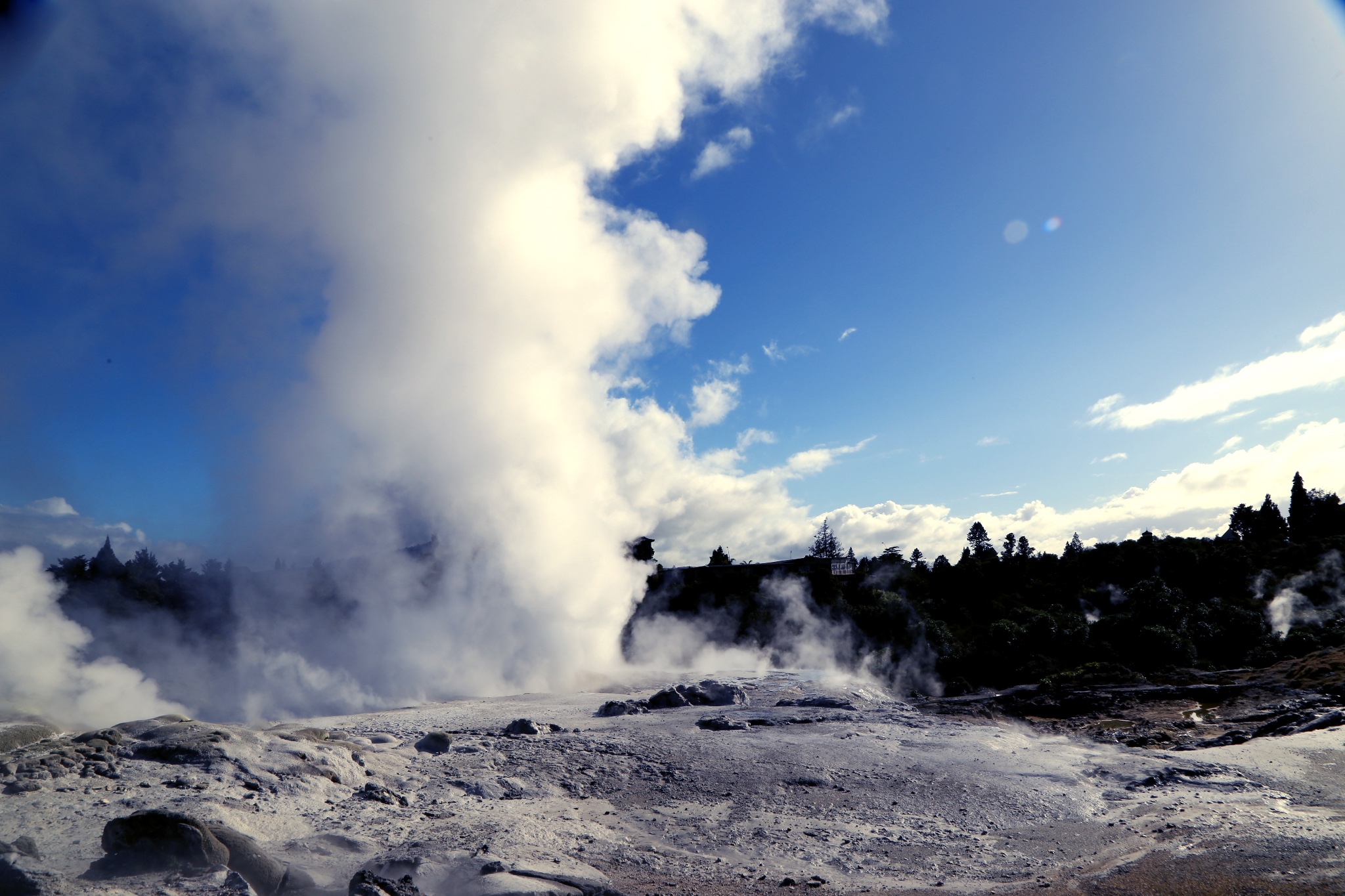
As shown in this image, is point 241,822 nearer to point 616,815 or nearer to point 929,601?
point 616,815

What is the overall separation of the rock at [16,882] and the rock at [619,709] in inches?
418

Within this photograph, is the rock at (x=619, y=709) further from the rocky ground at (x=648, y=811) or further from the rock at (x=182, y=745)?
the rock at (x=182, y=745)

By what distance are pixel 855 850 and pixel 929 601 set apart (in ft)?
111

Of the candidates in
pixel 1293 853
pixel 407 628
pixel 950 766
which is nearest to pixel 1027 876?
pixel 1293 853

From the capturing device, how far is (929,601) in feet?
126

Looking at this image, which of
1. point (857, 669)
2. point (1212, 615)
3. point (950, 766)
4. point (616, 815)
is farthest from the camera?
point (1212, 615)

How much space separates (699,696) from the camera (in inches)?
647

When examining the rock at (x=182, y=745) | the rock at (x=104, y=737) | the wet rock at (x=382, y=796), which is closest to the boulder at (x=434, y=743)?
the wet rock at (x=382, y=796)

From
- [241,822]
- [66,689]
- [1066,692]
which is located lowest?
[1066,692]

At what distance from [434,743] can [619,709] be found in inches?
204

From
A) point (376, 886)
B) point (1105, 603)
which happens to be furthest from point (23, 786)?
point (1105, 603)

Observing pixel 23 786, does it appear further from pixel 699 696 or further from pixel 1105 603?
pixel 1105 603

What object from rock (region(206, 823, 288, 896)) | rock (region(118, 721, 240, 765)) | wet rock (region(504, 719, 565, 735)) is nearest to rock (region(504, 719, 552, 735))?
wet rock (region(504, 719, 565, 735))

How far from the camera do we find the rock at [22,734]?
8.34 m
